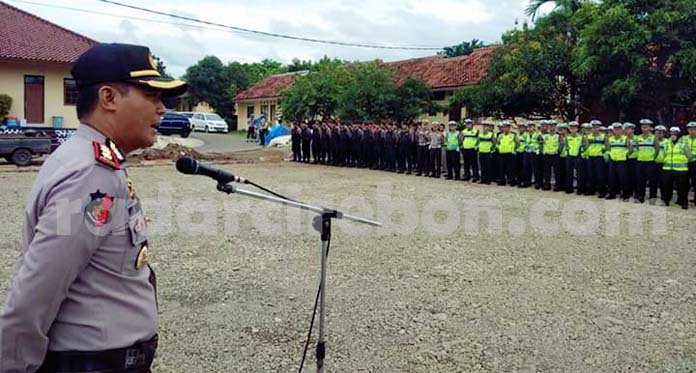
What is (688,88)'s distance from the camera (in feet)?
51.1

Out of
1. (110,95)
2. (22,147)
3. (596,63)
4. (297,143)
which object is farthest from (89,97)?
(297,143)

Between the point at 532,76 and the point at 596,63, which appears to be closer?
the point at 596,63

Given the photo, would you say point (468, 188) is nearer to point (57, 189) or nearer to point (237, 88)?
point (57, 189)

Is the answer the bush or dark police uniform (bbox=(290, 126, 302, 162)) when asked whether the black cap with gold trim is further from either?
the bush

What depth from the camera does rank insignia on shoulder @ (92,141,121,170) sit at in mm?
1653

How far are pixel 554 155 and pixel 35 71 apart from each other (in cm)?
2080

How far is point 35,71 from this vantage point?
25.3 metres

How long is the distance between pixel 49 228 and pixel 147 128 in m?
0.44

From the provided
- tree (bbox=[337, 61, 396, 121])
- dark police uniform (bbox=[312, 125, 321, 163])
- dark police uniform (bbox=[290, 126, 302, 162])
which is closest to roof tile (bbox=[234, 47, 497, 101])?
tree (bbox=[337, 61, 396, 121])

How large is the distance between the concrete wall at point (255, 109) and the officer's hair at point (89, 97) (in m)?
39.8

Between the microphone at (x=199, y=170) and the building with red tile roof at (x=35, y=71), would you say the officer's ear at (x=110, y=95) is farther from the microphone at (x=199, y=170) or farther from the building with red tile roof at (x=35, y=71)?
the building with red tile roof at (x=35, y=71)

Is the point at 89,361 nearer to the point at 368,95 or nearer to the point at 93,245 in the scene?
the point at 93,245

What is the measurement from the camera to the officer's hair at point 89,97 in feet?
5.81

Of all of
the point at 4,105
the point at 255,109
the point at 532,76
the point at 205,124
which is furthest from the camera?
the point at 255,109
